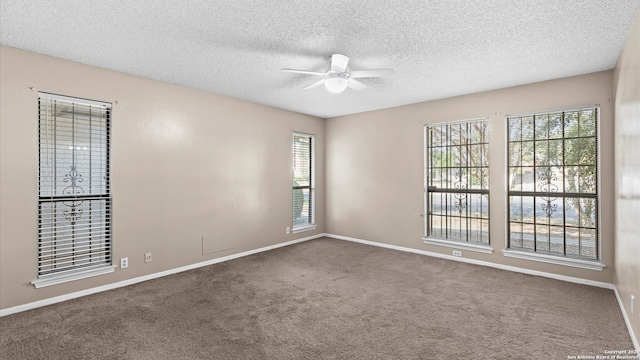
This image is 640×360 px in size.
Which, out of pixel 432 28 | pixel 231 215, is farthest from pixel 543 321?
pixel 231 215

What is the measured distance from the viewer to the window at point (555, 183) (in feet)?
11.9

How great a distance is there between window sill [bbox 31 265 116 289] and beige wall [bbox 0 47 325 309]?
0.07 m

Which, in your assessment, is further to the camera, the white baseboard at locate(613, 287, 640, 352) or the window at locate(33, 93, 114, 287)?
the window at locate(33, 93, 114, 287)

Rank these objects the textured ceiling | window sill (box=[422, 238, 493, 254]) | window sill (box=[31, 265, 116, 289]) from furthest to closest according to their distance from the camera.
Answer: window sill (box=[422, 238, 493, 254]) < window sill (box=[31, 265, 116, 289]) < the textured ceiling

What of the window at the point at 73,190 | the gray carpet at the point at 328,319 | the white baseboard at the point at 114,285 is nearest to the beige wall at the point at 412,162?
the gray carpet at the point at 328,319

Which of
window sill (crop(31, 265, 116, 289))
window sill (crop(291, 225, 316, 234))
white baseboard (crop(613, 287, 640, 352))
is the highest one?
window sill (crop(291, 225, 316, 234))

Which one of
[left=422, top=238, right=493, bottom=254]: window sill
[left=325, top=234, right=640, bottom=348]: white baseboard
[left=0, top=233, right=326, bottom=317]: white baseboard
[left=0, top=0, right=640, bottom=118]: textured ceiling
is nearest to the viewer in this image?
[left=0, top=0, right=640, bottom=118]: textured ceiling

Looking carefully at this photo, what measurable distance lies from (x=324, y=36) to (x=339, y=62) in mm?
397

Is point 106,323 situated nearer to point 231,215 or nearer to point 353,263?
point 231,215

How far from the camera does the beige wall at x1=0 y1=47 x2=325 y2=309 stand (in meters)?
2.86

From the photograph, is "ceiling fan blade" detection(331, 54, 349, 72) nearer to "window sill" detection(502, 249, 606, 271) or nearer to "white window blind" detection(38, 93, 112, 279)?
"white window blind" detection(38, 93, 112, 279)

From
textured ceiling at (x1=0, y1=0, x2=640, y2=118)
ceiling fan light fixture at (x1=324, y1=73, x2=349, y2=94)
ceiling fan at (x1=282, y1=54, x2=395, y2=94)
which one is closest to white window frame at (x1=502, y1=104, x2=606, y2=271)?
textured ceiling at (x1=0, y1=0, x2=640, y2=118)

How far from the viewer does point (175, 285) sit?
3543 millimetres

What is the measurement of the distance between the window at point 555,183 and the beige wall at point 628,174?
0.47 metres
